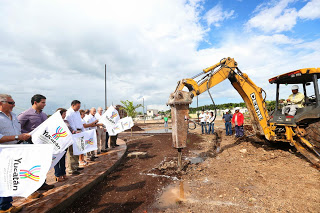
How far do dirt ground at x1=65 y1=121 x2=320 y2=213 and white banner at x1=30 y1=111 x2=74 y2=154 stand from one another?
117cm

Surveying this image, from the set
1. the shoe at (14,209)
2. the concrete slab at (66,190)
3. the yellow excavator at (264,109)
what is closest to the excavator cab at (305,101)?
the yellow excavator at (264,109)

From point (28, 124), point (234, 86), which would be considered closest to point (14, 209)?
point (28, 124)

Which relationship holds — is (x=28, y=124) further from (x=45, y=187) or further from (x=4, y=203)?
(x=4, y=203)

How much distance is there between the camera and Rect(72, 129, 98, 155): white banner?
471 cm

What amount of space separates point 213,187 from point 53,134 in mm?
3507

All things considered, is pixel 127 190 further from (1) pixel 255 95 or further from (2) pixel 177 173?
(1) pixel 255 95

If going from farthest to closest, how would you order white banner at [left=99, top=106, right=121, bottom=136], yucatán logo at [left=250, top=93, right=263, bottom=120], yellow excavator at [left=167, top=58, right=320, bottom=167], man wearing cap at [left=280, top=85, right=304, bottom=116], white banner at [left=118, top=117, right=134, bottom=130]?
white banner at [left=118, top=117, right=134, bottom=130] < white banner at [left=99, top=106, right=121, bottom=136] < yucatán logo at [left=250, top=93, right=263, bottom=120] < man wearing cap at [left=280, top=85, right=304, bottom=116] < yellow excavator at [left=167, top=58, right=320, bottom=167]

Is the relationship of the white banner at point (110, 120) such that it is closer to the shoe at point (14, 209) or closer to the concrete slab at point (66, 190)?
the concrete slab at point (66, 190)

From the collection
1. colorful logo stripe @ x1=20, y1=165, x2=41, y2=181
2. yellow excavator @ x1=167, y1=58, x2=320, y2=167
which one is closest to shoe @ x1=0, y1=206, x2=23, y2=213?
colorful logo stripe @ x1=20, y1=165, x2=41, y2=181

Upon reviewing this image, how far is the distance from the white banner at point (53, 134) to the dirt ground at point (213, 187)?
117 cm

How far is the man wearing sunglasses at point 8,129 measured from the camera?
2607 millimetres

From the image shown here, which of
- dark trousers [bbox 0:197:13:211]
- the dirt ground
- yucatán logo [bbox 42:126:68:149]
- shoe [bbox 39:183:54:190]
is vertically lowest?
the dirt ground

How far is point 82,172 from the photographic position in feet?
15.0

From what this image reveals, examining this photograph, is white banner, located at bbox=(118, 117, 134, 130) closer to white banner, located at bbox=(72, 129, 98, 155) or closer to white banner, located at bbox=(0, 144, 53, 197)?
white banner, located at bbox=(72, 129, 98, 155)
